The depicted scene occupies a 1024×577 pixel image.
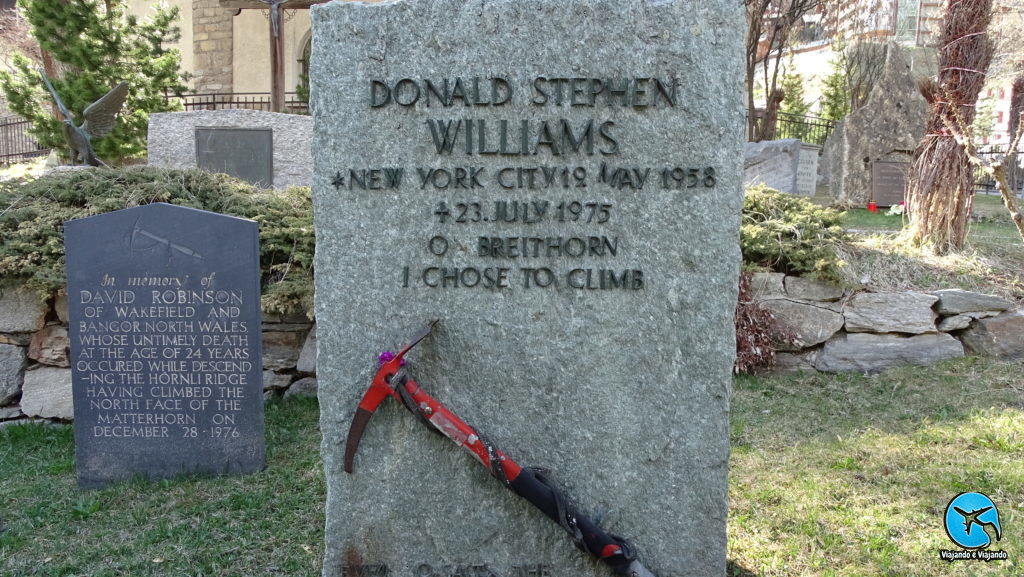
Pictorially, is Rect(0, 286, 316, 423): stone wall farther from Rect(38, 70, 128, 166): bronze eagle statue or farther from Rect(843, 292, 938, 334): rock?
Rect(843, 292, 938, 334): rock

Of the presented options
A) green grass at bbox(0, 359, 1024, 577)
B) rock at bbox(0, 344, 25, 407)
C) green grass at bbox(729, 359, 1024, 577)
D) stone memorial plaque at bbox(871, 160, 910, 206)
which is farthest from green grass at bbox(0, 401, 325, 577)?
stone memorial plaque at bbox(871, 160, 910, 206)

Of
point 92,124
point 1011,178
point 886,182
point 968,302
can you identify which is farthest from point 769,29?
point 92,124

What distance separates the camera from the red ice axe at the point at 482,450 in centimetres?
235

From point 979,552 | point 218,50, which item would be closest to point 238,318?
point 979,552

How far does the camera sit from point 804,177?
471 inches

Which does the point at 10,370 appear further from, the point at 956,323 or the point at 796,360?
the point at 956,323

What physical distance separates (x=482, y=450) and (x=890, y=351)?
394 cm

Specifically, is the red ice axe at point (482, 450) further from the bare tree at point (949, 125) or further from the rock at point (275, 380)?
the bare tree at point (949, 125)

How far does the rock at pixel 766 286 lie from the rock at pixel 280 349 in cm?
320

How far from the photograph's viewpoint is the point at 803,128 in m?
18.4

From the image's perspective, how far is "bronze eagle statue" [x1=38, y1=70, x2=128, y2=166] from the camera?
295 inches

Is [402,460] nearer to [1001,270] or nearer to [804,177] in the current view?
[1001,270]

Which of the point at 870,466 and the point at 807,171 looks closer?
the point at 870,466

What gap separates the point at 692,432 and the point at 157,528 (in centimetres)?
236
